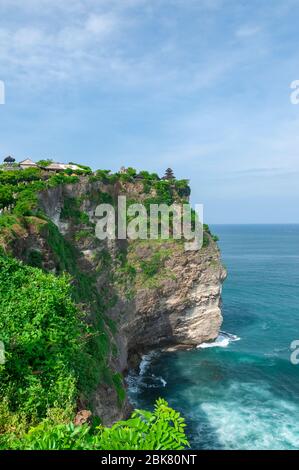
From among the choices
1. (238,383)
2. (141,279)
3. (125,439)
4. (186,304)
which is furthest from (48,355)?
(186,304)

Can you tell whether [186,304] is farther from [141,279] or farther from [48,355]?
[48,355]

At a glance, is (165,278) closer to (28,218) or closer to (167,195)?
(167,195)

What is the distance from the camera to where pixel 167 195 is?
50406 millimetres

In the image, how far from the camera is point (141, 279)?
44.7 meters

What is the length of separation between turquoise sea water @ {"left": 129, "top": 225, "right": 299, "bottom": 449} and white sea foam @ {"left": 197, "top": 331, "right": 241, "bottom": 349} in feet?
0.46

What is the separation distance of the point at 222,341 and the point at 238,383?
1029 centimetres

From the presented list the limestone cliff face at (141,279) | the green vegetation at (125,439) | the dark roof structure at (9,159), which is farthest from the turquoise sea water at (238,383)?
the dark roof structure at (9,159)

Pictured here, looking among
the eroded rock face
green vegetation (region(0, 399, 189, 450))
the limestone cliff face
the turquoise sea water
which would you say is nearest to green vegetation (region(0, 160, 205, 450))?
green vegetation (region(0, 399, 189, 450))

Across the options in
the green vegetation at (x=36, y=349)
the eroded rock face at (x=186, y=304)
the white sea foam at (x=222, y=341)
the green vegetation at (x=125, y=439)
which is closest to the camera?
the green vegetation at (x=125, y=439)

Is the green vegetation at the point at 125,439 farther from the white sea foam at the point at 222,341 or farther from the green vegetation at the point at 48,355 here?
the white sea foam at the point at 222,341

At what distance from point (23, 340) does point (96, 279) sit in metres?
26.0

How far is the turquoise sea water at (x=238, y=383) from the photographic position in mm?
29406

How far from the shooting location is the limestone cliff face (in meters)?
40.2

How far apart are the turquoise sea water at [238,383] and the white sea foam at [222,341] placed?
5.6 inches
